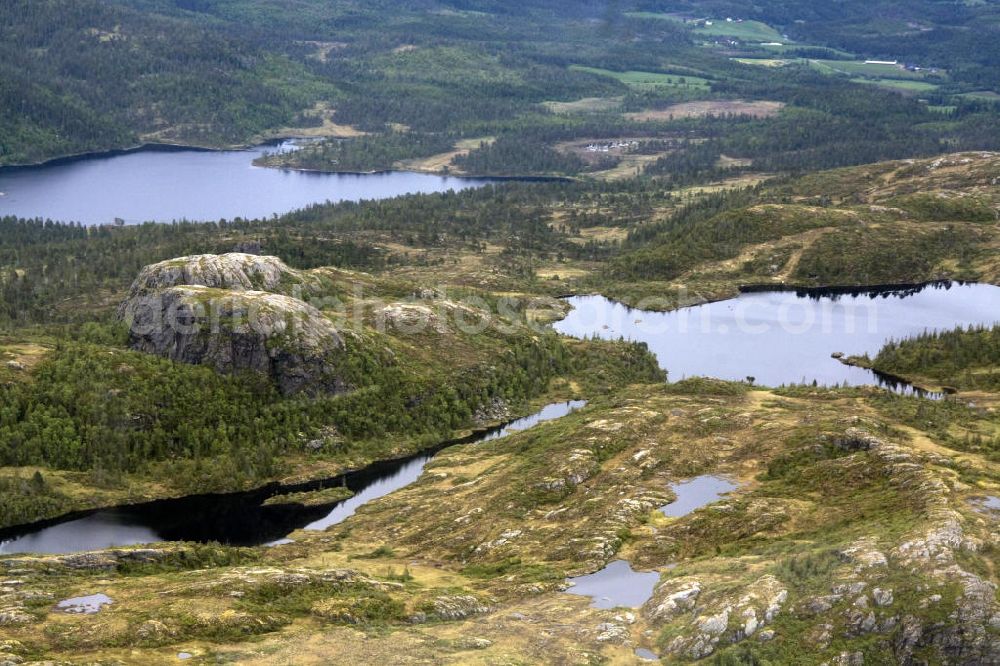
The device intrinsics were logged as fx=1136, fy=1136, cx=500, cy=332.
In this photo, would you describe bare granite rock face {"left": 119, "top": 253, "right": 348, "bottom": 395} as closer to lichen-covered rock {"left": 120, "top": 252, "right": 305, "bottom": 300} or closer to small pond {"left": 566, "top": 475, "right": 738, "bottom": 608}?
lichen-covered rock {"left": 120, "top": 252, "right": 305, "bottom": 300}

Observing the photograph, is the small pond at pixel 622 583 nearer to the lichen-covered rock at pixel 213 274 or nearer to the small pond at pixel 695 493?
the small pond at pixel 695 493

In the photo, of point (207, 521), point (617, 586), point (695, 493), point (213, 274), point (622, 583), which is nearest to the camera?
point (617, 586)

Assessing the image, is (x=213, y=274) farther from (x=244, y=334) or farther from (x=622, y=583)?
(x=622, y=583)

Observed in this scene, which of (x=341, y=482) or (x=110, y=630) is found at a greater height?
(x=110, y=630)

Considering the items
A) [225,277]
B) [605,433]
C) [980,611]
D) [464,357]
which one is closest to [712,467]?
[605,433]

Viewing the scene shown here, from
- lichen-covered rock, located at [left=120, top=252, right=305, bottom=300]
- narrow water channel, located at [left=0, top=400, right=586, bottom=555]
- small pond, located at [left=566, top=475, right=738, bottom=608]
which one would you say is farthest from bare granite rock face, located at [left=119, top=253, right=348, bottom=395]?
small pond, located at [left=566, top=475, right=738, bottom=608]

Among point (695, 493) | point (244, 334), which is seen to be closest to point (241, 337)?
point (244, 334)

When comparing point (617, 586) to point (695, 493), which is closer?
point (617, 586)

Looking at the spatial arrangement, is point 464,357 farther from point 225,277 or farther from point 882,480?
point 882,480
